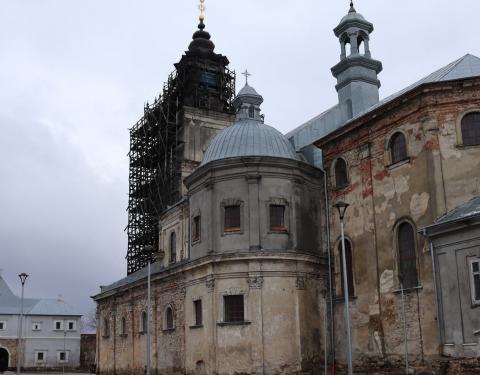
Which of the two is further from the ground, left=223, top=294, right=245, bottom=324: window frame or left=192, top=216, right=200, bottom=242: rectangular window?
left=192, top=216, right=200, bottom=242: rectangular window

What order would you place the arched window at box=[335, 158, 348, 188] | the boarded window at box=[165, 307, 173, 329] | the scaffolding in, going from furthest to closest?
the scaffolding, the boarded window at box=[165, 307, 173, 329], the arched window at box=[335, 158, 348, 188]

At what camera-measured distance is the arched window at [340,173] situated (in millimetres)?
26297

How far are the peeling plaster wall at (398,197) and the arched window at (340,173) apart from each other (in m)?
0.40

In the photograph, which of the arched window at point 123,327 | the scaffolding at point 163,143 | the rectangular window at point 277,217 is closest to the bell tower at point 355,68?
the rectangular window at point 277,217

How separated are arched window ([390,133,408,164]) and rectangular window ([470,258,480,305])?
5387mm

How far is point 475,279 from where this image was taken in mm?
18953

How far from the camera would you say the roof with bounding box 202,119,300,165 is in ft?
91.1

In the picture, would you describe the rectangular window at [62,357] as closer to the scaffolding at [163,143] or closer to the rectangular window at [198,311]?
the scaffolding at [163,143]

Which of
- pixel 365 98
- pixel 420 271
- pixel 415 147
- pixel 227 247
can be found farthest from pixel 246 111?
pixel 420 271

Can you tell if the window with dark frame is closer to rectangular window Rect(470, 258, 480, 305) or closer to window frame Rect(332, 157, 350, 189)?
window frame Rect(332, 157, 350, 189)

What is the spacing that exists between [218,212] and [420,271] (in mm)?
9154

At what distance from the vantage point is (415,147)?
22.6 meters

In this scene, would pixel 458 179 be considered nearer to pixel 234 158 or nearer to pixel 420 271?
pixel 420 271

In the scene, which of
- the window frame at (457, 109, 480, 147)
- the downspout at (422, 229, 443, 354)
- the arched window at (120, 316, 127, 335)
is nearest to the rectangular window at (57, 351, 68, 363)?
the arched window at (120, 316, 127, 335)
